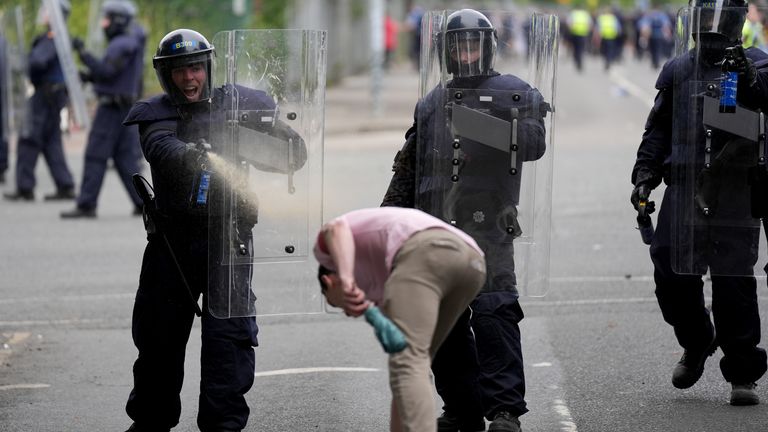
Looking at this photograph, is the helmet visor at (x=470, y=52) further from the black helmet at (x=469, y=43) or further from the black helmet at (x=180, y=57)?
the black helmet at (x=180, y=57)

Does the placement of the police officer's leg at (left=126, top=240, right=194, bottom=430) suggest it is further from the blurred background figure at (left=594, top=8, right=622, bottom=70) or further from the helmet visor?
the blurred background figure at (left=594, top=8, right=622, bottom=70)

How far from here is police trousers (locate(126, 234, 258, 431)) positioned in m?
6.06

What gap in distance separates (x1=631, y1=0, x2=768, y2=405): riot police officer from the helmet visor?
3.07 ft

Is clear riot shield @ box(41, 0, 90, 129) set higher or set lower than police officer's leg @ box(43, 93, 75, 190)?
higher

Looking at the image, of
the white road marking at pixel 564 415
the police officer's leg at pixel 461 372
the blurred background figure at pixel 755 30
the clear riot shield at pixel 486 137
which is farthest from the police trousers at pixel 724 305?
the blurred background figure at pixel 755 30

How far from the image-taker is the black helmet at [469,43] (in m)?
6.11

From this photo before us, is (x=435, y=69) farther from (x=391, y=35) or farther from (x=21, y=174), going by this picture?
(x=391, y=35)

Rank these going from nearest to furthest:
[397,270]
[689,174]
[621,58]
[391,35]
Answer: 1. [397,270]
2. [689,174]
3. [391,35]
4. [621,58]

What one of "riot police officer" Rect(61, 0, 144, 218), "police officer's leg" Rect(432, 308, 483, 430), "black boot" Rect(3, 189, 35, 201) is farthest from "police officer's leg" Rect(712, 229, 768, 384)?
"black boot" Rect(3, 189, 35, 201)

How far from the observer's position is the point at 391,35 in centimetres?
4706

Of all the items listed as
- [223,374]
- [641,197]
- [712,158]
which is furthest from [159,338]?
[712,158]

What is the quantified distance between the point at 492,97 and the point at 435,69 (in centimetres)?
27

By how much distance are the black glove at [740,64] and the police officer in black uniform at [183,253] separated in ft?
6.00

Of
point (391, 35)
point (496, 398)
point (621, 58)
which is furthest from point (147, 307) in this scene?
point (621, 58)
